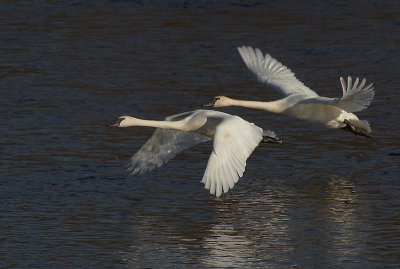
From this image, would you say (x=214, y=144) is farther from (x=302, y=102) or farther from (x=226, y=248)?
(x=302, y=102)

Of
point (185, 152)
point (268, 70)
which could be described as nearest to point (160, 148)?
point (185, 152)

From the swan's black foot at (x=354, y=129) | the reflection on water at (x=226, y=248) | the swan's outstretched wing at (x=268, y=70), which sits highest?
the swan's outstretched wing at (x=268, y=70)

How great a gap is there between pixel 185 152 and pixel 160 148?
1.41m

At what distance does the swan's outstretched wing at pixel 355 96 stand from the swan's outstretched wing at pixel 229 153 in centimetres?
81

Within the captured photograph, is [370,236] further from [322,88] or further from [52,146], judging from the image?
[322,88]

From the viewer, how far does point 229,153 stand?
1038cm

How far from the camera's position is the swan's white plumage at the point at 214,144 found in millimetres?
10172

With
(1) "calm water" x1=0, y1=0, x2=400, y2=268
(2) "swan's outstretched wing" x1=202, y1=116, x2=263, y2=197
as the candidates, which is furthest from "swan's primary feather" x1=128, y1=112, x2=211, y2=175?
(2) "swan's outstretched wing" x1=202, y1=116, x2=263, y2=197

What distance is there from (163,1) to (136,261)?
37.1 feet

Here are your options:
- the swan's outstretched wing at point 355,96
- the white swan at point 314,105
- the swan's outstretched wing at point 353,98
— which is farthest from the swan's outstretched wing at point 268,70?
the swan's outstretched wing at point 355,96

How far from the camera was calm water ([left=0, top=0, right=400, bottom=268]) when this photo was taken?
9.72m

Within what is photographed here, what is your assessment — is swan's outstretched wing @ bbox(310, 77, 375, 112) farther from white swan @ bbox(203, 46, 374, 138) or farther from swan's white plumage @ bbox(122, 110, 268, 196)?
swan's white plumage @ bbox(122, 110, 268, 196)

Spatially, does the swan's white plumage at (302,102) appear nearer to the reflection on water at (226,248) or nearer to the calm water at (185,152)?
the calm water at (185,152)

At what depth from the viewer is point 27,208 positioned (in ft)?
35.3
